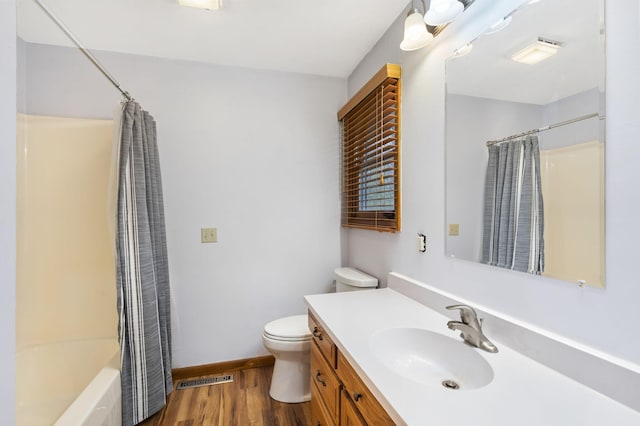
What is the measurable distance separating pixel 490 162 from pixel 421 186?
1.40 ft

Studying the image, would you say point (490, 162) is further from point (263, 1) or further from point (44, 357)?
point (44, 357)

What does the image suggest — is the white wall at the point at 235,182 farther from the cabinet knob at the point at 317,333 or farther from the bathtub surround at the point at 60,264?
the cabinet knob at the point at 317,333

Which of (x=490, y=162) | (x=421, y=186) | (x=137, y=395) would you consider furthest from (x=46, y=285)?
(x=490, y=162)

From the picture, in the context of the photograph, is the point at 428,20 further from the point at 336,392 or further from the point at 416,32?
the point at 336,392

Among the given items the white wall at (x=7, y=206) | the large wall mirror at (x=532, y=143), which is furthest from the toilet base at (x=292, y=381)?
the white wall at (x=7, y=206)

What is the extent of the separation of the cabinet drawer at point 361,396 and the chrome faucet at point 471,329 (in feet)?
1.30

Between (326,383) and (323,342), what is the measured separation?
16cm

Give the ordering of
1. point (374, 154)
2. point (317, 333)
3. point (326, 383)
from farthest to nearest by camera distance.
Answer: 1. point (374, 154)
2. point (317, 333)
3. point (326, 383)

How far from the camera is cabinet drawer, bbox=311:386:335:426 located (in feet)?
4.07

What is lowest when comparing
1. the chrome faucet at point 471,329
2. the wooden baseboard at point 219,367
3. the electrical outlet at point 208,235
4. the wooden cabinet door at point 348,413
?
the wooden baseboard at point 219,367

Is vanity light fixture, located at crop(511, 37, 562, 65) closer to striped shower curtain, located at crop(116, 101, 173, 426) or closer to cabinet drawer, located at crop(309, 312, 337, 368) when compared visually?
cabinet drawer, located at crop(309, 312, 337, 368)

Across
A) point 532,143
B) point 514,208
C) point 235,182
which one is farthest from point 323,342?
point 235,182

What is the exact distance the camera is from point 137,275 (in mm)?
1670

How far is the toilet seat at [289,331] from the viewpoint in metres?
1.80
